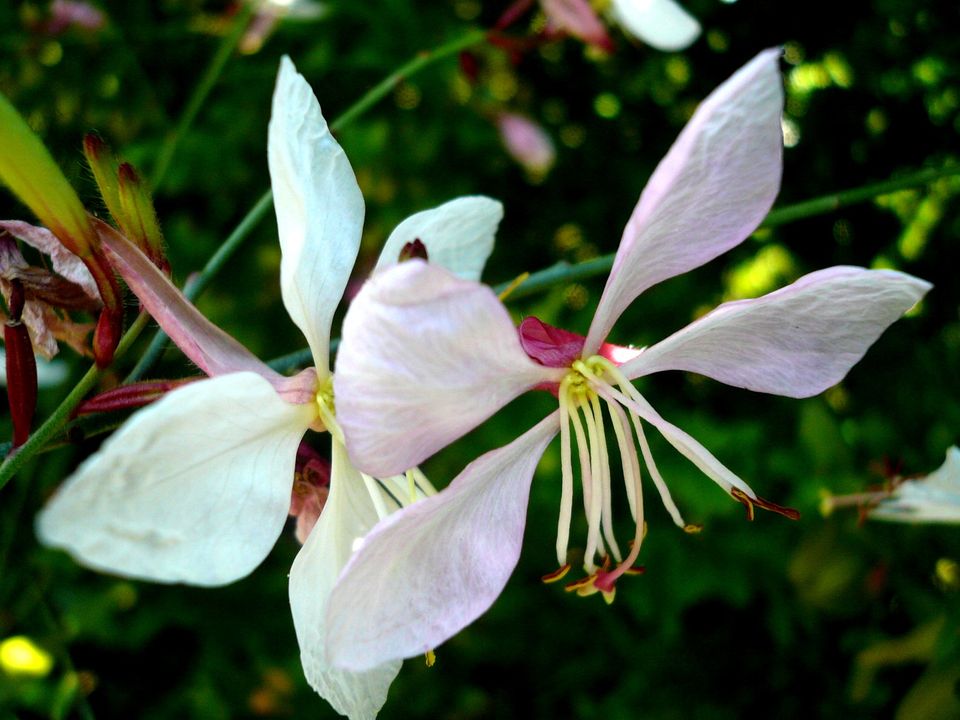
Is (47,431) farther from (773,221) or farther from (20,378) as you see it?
(773,221)

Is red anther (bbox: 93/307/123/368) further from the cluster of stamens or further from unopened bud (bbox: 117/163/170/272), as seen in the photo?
the cluster of stamens

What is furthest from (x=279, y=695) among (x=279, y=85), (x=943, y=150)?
(x=943, y=150)

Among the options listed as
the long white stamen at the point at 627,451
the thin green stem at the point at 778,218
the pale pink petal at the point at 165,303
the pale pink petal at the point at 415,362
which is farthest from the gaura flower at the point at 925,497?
the pale pink petal at the point at 165,303

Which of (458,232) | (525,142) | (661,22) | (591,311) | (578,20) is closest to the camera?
(458,232)

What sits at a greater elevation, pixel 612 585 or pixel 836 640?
pixel 612 585

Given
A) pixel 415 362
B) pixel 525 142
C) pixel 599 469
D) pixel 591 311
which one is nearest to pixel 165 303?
pixel 415 362

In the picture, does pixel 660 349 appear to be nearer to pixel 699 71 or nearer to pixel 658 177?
pixel 658 177
